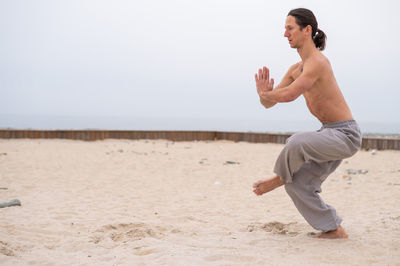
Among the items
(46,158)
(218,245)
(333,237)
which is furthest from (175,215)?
(46,158)

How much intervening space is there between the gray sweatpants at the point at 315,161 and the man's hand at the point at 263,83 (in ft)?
1.21

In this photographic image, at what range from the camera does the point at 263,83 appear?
273 centimetres

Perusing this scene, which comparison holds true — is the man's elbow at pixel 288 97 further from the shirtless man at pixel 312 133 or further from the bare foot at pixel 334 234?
the bare foot at pixel 334 234

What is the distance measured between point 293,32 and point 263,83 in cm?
44

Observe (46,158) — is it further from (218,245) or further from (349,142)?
(349,142)

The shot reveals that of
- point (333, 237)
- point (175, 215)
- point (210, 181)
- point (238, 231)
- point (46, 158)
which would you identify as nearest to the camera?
point (333, 237)

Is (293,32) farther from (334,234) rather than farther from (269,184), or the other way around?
(334,234)

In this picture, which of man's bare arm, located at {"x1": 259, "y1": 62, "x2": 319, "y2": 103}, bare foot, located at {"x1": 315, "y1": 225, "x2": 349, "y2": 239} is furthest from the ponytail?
bare foot, located at {"x1": 315, "y1": 225, "x2": 349, "y2": 239}

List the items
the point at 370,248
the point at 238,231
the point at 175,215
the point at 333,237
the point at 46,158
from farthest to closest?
the point at 46,158 → the point at 175,215 → the point at 238,231 → the point at 333,237 → the point at 370,248

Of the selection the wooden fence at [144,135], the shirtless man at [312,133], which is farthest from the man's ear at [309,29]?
the wooden fence at [144,135]

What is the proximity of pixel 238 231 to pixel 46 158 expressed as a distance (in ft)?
20.5

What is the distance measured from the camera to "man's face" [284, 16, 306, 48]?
2824 millimetres

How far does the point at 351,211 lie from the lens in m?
4.36

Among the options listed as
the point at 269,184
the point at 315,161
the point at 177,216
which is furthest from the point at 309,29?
the point at 177,216
